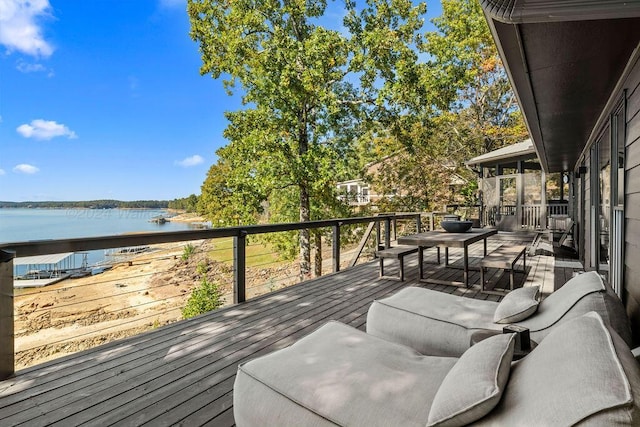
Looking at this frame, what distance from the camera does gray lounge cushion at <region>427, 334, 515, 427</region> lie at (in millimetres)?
1023

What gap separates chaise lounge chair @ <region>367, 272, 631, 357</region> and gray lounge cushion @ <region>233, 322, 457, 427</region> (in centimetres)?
51

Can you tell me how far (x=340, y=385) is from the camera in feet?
4.59

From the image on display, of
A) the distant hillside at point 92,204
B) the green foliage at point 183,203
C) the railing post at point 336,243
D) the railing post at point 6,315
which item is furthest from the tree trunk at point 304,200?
the green foliage at point 183,203

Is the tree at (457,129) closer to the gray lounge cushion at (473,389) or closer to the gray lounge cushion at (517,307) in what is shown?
the gray lounge cushion at (517,307)

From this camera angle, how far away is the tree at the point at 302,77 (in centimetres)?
1121

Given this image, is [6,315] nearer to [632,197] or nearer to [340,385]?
[340,385]

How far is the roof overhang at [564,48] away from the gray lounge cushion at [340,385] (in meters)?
1.51

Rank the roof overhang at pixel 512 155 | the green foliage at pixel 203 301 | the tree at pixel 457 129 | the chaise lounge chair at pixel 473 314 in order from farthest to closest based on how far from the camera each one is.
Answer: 1. the tree at pixel 457 129
2. the roof overhang at pixel 512 155
3. the green foliage at pixel 203 301
4. the chaise lounge chair at pixel 473 314

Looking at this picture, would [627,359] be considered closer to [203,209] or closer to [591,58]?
[591,58]

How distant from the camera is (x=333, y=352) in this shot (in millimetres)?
1692

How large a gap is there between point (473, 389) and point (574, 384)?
0.29 m

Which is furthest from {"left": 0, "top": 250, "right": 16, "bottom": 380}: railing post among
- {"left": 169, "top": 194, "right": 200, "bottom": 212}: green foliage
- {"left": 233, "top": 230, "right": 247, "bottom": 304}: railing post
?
{"left": 169, "top": 194, "right": 200, "bottom": 212}: green foliage

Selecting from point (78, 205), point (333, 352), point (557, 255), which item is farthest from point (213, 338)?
point (78, 205)

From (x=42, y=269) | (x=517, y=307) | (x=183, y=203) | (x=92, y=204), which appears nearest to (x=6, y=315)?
(x=517, y=307)
